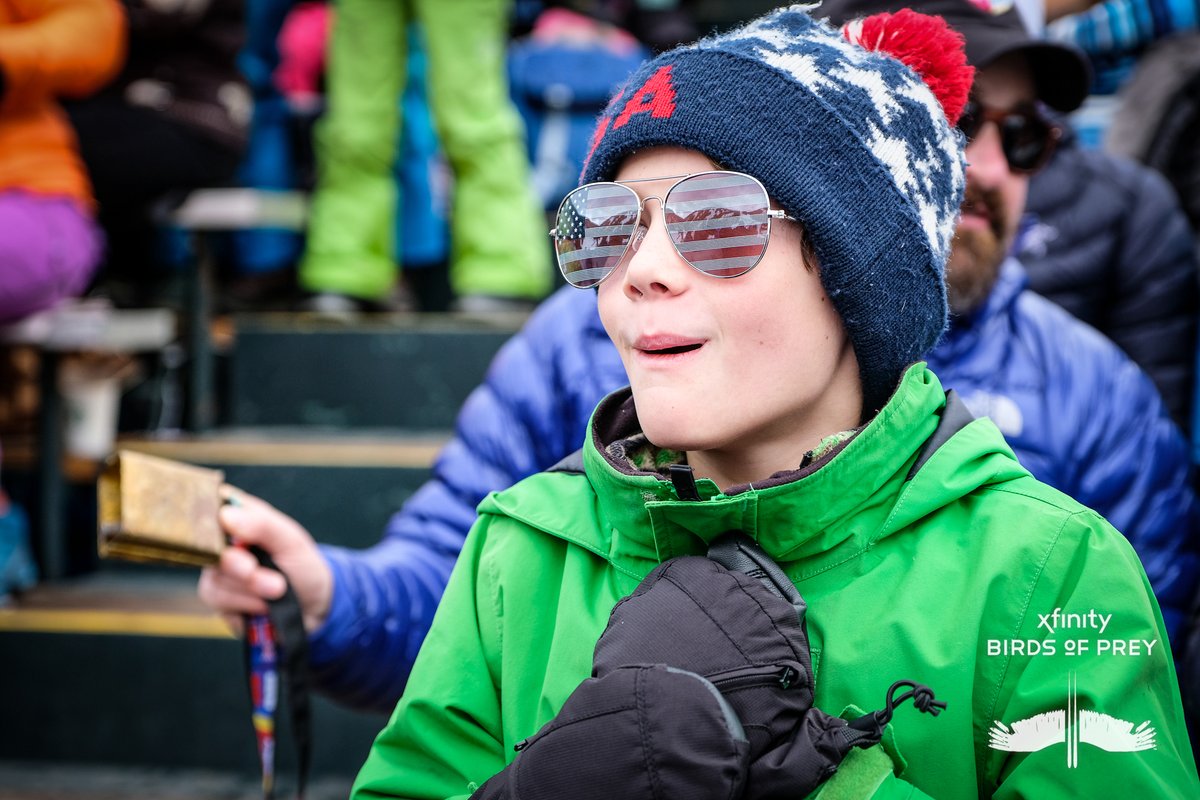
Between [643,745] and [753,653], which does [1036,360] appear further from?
[643,745]

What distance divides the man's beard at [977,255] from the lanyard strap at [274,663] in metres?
1.13

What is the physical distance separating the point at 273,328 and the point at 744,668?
3.01 meters

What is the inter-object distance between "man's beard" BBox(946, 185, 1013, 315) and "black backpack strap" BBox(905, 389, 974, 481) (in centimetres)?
64

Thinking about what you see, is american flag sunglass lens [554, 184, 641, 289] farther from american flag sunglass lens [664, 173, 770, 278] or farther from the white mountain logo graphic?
the white mountain logo graphic

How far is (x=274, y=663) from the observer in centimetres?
182

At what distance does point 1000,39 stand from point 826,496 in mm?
1068

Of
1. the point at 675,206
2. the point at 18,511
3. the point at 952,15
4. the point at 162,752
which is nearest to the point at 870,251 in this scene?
the point at 675,206

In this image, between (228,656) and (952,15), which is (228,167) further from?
(952,15)

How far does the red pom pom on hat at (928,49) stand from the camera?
56.2 inches

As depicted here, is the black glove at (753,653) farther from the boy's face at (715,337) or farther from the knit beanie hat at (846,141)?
the knit beanie hat at (846,141)

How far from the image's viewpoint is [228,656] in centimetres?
326

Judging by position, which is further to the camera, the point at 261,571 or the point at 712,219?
the point at 261,571

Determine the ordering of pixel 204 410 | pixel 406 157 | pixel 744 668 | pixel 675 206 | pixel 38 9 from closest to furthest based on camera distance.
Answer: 1. pixel 744 668
2. pixel 675 206
3. pixel 38 9
4. pixel 204 410
5. pixel 406 157

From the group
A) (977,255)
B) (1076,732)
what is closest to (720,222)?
(1076,732)
